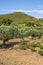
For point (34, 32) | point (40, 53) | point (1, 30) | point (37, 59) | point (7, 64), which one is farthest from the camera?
point (34, 32)

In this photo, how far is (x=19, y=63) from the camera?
22172mm

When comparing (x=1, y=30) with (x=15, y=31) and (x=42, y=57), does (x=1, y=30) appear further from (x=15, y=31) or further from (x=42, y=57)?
(x=42, y=57)

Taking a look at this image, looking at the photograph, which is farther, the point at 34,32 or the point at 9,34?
the point at 34,32

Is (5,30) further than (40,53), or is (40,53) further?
(5,30)

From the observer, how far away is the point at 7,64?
21297 mm

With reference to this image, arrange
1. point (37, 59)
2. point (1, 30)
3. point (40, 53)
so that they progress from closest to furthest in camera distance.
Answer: point (37, 59)
point (40, 53)
point (1, 30)

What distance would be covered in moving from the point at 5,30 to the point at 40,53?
11.5 m

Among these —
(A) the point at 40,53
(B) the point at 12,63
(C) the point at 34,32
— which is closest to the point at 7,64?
(B) the point at 12,63

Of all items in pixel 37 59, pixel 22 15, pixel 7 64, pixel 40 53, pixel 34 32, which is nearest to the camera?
pixel 7 64

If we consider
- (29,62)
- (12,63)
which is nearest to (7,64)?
(12,63)

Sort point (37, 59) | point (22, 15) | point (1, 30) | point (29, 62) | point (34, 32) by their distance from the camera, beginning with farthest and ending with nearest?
point (22, 15) → point (34, 32) → point (1, 30) → point (37, 59) → point (29, 62)

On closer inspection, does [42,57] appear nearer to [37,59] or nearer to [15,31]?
[37,59]

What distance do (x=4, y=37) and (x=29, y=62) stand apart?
48.6ft

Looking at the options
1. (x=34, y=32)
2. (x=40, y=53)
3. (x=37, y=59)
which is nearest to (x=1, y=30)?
(x=40, y=53)
